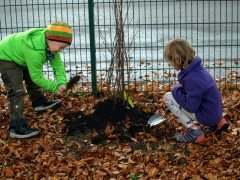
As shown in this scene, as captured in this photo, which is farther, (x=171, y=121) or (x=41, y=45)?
(x=171, y=121)

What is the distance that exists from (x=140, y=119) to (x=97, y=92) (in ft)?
4.49

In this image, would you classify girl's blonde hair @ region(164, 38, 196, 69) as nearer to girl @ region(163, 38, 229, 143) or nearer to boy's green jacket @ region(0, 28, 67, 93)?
girl @ region(163, 38, 229, 143)

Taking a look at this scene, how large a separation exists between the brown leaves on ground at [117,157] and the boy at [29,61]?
271 mm

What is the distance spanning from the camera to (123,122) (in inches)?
218

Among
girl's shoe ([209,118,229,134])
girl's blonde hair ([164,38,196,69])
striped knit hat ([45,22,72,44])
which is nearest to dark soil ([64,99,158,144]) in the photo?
girl's shoe ([209,118,229,134])

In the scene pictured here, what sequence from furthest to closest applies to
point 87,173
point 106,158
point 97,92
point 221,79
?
point 221,79
point 97,92
point 106,158
point 87,173

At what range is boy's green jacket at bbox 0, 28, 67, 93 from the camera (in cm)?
516

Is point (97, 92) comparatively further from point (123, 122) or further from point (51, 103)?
point (123, 122)

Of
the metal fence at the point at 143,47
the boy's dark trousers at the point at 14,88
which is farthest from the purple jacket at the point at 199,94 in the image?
the boy's dark trousers at the point at 14,88

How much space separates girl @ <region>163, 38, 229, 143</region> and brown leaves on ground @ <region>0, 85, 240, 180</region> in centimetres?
15

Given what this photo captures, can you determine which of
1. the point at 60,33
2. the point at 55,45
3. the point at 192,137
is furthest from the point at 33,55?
the point at 192,137

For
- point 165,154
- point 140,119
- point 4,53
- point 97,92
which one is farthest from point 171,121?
point 4,53

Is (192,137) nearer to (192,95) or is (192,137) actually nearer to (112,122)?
(192,95)

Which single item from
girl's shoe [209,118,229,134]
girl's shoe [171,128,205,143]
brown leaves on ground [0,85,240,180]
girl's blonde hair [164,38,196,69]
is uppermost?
girl's blonde hair [164,38,196,69]
